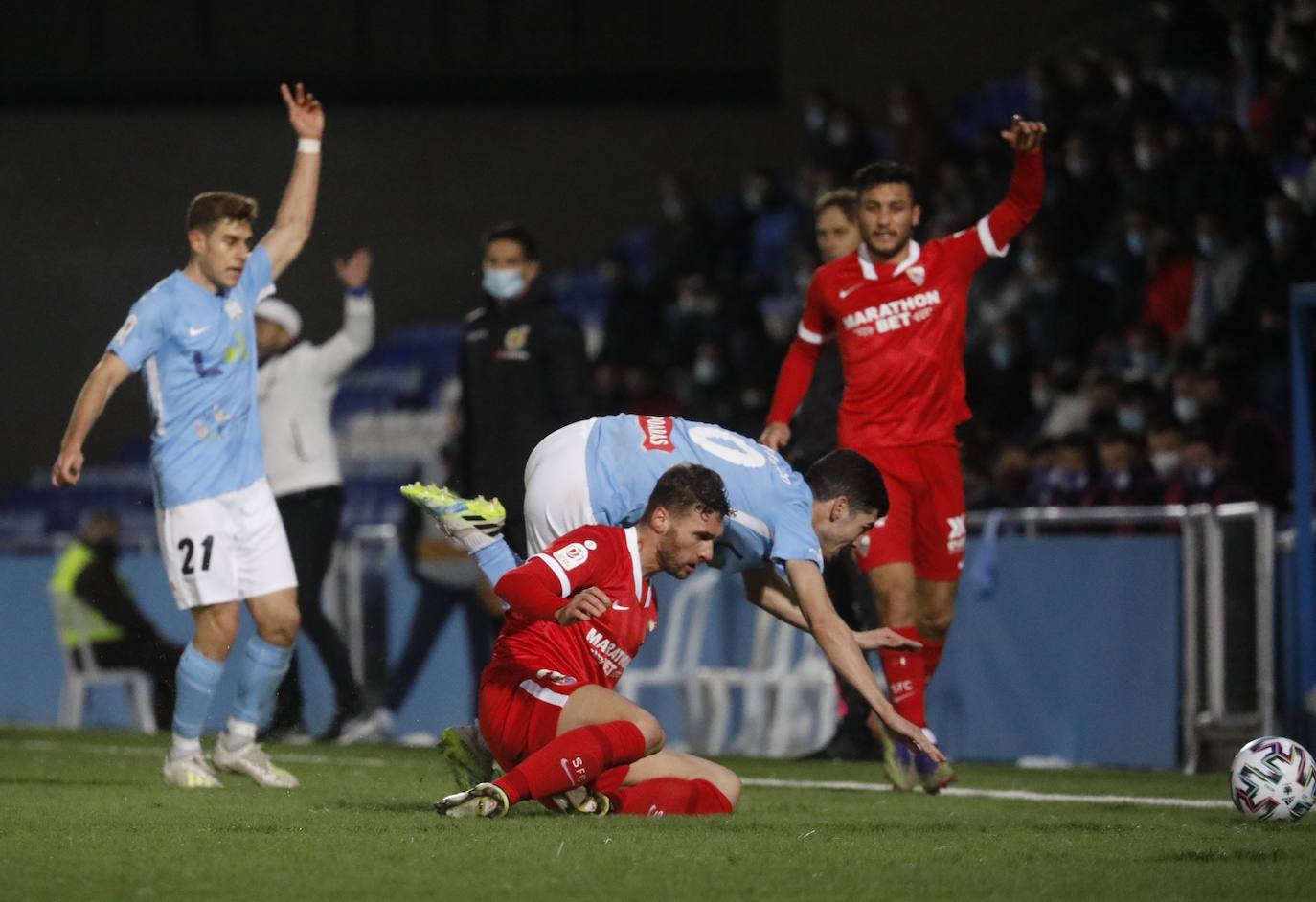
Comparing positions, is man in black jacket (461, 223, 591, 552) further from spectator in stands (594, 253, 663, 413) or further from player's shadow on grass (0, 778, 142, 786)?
spectator in stands (594, 253, 663, 413)

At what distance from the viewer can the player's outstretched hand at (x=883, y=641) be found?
644 cm

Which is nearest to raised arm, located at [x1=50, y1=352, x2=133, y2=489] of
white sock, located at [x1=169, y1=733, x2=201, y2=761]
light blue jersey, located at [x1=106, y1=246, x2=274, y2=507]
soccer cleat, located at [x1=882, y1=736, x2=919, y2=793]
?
light blue jersey, located at [x1=106, y1=246, x2=274, y2=507]

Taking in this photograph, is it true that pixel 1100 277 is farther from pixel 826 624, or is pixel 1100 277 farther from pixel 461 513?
pixel 461 513

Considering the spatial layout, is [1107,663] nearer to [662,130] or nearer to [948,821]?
[948,821]

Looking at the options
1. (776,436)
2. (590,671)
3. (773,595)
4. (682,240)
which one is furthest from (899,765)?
(682,240)

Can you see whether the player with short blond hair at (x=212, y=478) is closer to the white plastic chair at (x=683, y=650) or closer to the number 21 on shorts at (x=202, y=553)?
the number 21 on shorts at (x=202, y=553)

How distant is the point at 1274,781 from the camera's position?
21.3 feet

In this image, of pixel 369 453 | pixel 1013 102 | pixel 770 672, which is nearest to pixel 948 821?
pixel 770 672

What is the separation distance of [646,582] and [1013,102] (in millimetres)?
12848

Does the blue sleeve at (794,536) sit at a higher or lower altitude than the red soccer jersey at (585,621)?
higher

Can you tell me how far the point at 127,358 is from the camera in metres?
7.51

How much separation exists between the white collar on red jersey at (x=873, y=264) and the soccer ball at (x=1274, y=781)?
2422mm

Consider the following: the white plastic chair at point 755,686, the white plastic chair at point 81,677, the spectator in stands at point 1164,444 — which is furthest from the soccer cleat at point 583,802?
the white plastic chair at point 81,677

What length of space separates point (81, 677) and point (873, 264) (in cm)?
735
